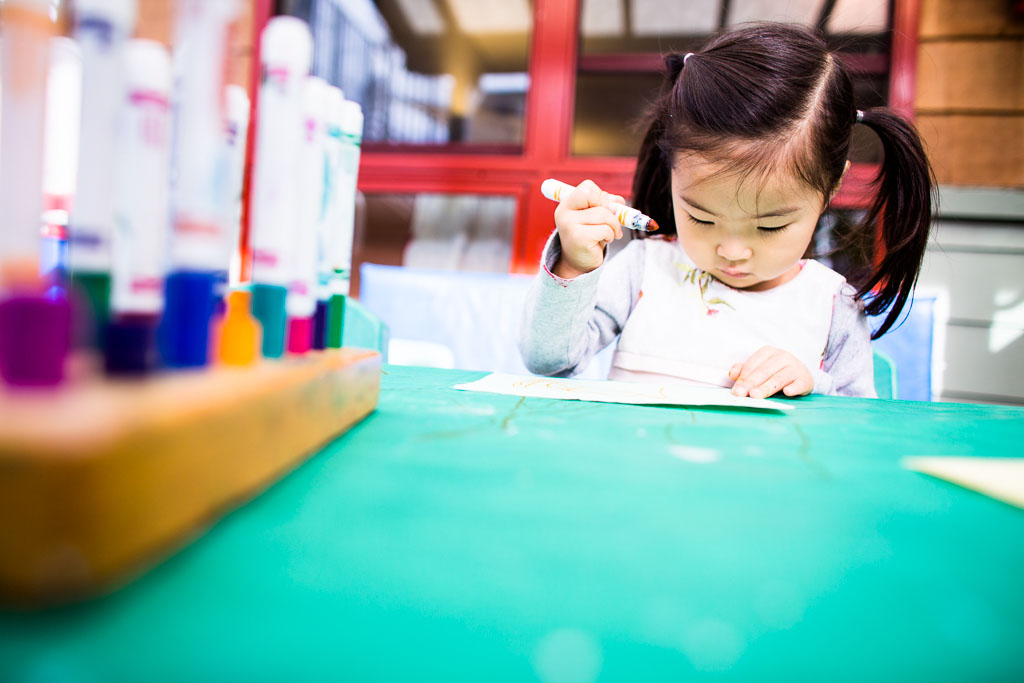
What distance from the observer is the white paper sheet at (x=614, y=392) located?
Result: 58cm

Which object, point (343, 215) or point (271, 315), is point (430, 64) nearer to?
point (343, 215)

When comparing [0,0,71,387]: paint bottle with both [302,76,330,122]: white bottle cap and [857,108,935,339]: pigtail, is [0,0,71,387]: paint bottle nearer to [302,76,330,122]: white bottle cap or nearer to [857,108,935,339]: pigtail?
[302,76,330,122]: white bottle cap

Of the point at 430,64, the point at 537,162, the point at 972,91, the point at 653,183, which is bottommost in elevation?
the point at 653,183

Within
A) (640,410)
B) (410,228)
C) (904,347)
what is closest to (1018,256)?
(904,347)

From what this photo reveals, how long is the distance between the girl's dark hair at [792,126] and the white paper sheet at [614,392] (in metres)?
0.28

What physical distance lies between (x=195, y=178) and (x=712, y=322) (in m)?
0.82

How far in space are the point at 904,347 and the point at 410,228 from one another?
6.07ft

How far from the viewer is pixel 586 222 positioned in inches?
29.8

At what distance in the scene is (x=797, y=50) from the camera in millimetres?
781

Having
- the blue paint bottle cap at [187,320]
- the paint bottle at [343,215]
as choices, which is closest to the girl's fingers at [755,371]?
the paint bottle at [343,215]

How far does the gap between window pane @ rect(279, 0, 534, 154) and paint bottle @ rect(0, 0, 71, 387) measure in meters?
2.19

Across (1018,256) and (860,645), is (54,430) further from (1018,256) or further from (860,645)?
(1018,256)

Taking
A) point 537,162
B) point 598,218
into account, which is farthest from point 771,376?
point 537,162

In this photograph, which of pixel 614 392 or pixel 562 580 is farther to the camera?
pixel 614 392
